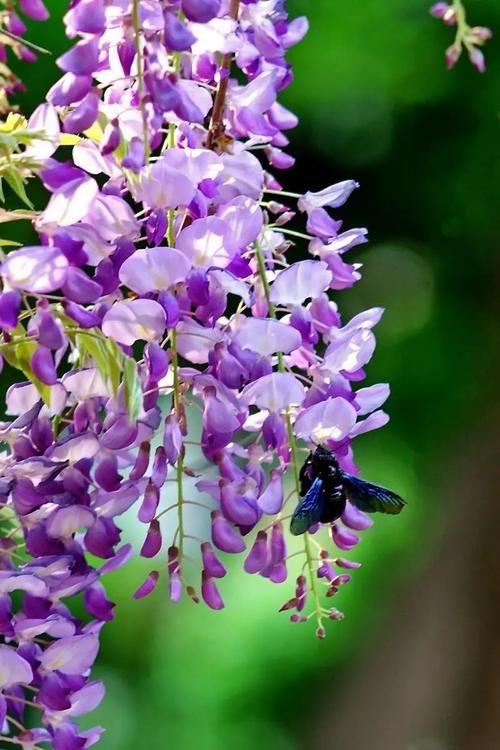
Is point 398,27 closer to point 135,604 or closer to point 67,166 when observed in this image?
point 135,604

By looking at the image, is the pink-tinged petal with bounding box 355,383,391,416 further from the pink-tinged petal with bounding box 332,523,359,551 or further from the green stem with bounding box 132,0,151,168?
the green stem with bounding box 132,0,151,168

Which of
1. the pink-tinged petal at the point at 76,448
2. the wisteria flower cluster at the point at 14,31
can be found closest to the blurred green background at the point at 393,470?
the wisteria flower cluster at the point at 14,31

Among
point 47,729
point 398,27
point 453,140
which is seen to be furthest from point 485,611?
point 47,729

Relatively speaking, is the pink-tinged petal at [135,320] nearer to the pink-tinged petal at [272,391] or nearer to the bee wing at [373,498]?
the pink-tinged petal at [272,391]

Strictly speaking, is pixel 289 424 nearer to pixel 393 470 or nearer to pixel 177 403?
pixel 177 403

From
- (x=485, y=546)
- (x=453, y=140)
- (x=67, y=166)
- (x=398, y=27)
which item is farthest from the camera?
(x=485, y=546)

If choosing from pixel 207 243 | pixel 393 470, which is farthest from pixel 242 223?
pixel 393 470
